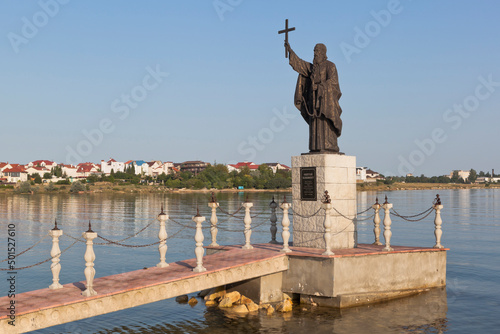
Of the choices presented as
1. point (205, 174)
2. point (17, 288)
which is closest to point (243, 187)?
point (205, 174)

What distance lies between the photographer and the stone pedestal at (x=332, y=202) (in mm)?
14086

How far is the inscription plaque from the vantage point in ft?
46.8

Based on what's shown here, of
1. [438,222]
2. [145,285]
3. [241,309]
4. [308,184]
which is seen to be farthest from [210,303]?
[438,222]

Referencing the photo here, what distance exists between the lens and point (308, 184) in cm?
1439

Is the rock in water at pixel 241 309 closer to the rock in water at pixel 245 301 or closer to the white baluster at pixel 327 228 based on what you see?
the rock in water at pixel 245 301

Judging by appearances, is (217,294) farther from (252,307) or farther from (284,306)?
(284,306)

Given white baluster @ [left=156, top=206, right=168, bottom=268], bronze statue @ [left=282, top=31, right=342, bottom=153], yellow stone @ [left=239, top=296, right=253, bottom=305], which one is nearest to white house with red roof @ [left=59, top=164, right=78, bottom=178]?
bronze statue @ [left=282, top=31, right=342, bottom=153]

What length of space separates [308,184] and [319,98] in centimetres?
255

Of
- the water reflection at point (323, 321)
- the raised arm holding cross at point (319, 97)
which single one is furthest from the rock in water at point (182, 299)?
the raised arm holding cross at point (319, 97)

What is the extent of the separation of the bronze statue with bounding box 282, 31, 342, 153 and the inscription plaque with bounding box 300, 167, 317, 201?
2.28ft

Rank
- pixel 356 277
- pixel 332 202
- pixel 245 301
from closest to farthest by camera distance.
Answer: pixel 356 277
pixel 245 301
pixel 332 202

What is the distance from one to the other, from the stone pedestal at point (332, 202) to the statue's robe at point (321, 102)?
559 millimetres

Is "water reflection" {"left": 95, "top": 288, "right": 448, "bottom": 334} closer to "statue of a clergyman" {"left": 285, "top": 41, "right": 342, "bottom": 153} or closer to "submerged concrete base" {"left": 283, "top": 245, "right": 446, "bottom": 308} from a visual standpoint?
"submerged concrete base" {"left": 283, "top": 245, "right": 446, "bottom": 308}

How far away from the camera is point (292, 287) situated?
13234 mm
